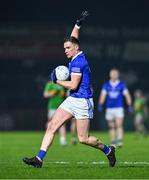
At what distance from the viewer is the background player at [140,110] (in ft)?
126

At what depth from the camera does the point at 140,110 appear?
128 ft

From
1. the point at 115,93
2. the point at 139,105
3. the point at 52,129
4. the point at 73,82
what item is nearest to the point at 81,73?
the point at 73,82

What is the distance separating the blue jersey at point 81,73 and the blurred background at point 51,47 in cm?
2287

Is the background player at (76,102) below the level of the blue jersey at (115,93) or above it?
above

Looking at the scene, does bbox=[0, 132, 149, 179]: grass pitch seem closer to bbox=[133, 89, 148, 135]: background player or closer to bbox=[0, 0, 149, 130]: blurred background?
bbox=[133, 89, 148, 135]: background player

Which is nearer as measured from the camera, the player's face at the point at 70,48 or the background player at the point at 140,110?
the player's face at the point at 70,48

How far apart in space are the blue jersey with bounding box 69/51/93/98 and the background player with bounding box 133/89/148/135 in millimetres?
22291

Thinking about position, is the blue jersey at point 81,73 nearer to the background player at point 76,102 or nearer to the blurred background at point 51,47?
the background player at point 76,102

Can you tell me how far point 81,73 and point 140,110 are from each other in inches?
927

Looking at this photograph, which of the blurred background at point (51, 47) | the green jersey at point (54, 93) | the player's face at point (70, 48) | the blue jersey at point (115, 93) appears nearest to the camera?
the player's face at point (70, 48)

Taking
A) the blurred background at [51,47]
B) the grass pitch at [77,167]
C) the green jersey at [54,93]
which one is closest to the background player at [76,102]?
the grass pitch at [77,167]

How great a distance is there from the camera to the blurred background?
3919cm

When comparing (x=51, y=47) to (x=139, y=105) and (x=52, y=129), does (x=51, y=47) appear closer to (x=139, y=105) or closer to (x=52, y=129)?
(x=139, y=105)

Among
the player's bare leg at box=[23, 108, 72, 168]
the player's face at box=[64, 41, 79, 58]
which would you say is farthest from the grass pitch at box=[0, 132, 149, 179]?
the player's face at box=[64, 41, 79, 58]
